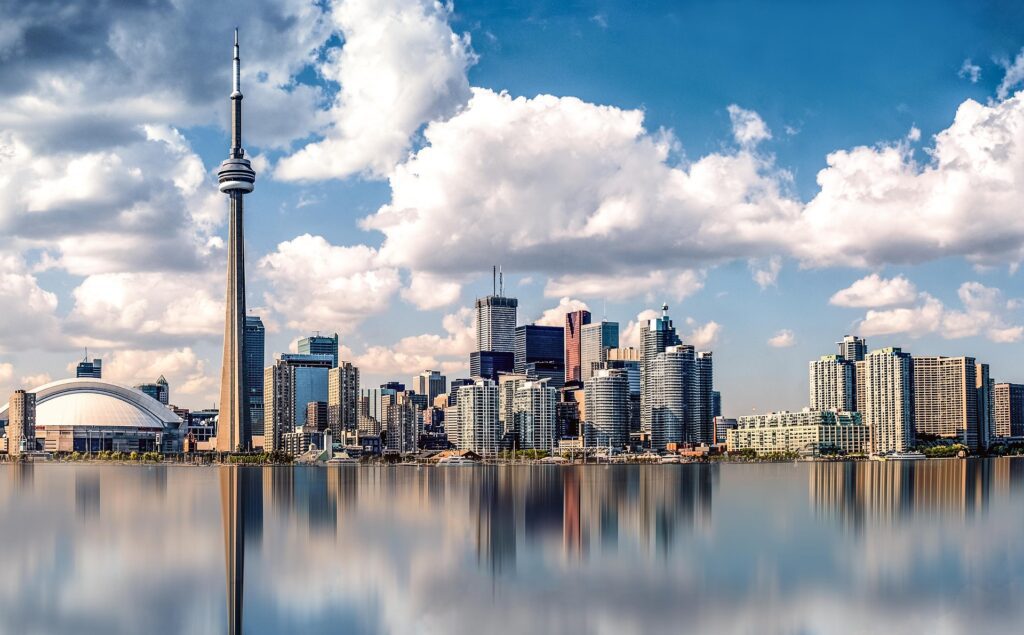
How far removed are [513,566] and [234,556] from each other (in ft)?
54.1

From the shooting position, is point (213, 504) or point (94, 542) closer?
point (94, 542)

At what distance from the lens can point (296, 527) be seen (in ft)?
280

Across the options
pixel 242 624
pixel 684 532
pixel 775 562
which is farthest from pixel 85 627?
pixel 684 532

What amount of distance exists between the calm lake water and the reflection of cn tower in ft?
0.81

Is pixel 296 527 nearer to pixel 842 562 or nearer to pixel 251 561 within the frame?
pixel 251 561

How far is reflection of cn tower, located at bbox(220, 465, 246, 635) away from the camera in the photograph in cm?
4930

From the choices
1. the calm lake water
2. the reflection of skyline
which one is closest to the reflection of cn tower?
the calm lake water

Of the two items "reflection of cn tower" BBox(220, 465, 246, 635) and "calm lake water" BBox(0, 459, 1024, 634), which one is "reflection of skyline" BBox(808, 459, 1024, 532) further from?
"reflection of cn tower" BBox(220, 465, 246, 635)

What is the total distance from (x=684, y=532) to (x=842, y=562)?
17928 millimetres

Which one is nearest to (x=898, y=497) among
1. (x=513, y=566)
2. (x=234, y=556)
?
(x=513, y=566)

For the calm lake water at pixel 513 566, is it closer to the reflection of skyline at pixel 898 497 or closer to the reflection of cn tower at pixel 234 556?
the reflection of cn tower at pixel 234 556

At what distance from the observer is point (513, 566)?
63.3 meters

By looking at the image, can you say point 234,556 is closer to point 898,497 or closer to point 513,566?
point 513,566

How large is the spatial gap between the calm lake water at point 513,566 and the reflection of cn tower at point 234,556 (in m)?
0.25
